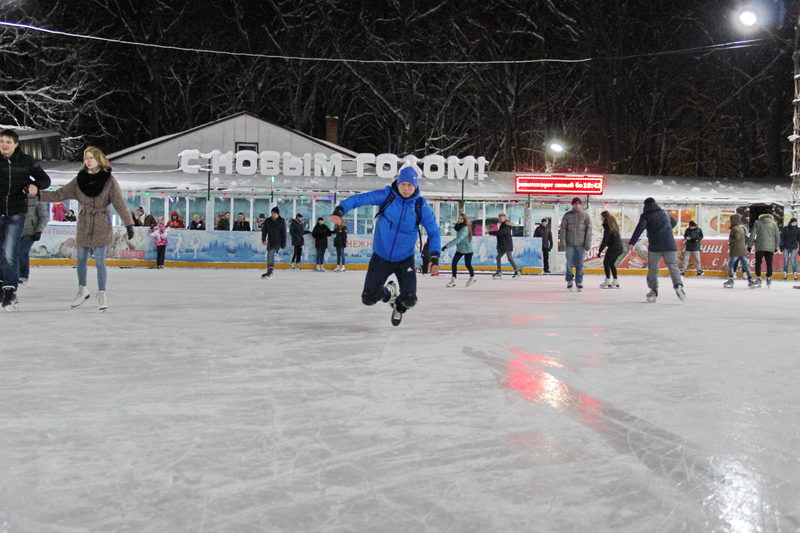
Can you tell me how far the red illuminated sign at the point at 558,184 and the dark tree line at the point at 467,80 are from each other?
884 cm

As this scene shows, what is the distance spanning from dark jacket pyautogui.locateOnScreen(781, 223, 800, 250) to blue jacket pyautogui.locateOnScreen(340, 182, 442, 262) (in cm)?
1444

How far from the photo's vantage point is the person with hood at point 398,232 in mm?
6387

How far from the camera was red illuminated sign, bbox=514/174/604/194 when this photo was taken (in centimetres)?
2162

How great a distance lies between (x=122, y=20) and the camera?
30.5 m

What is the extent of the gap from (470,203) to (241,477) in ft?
72.1

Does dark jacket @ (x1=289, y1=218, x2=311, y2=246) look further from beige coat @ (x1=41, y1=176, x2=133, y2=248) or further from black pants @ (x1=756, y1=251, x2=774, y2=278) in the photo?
beige coat @ (x1=41, y1=176, x2=133, y2=248)

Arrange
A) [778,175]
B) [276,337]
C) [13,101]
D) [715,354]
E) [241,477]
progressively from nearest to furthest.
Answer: [241,477]
[715,354]
[276,337]
[13,101]
[778,175]

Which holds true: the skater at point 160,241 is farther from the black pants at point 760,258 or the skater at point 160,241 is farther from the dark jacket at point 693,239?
the dark jacket at point 693,239

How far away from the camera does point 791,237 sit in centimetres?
1812

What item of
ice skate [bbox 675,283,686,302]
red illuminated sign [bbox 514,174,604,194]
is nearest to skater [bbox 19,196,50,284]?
ice skate [bbox 675,283,686,302]

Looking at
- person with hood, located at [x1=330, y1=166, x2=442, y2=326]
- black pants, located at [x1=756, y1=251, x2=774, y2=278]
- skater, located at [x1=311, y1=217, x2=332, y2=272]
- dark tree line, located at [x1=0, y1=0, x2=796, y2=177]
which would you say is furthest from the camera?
dark tree line, located at [x1=0, y1=0, x2=796, y2=177]

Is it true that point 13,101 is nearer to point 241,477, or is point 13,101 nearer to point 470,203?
point 470,203

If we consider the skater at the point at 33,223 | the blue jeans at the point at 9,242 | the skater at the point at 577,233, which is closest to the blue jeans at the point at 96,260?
the blue jeans at the point at 9,242

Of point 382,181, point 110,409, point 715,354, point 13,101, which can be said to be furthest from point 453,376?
point 13,101
